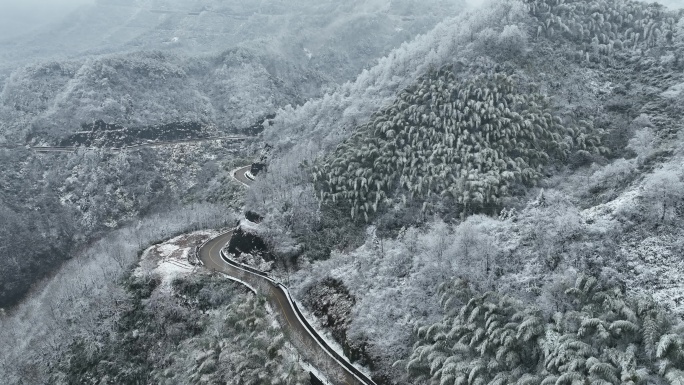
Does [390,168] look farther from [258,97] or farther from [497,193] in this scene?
[258,97]

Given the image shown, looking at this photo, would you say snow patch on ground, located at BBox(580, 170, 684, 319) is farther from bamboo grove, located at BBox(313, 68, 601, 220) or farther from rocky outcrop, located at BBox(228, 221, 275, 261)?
rocky outcrop, located at BBox(228, 221, 275, 261)

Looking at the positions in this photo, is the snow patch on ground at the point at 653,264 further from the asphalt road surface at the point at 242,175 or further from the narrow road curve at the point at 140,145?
the narrow road curve at the point at 140,145

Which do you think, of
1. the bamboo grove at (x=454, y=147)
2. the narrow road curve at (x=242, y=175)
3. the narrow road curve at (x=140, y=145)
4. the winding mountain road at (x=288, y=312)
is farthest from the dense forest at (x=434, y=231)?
the narrow road curve at (x=140, y=145)

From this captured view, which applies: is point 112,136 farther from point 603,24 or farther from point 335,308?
point 603,24

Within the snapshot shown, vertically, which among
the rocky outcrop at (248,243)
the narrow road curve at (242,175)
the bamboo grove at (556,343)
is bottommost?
the narrow road curve at (242,175)

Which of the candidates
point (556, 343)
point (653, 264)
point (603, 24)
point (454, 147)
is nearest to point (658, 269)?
point (653, 264)
